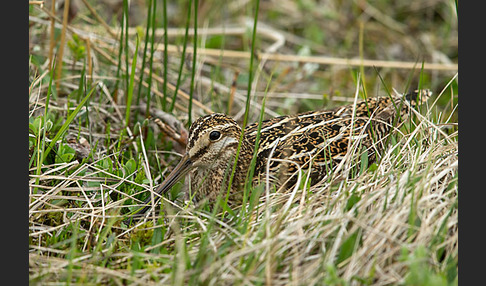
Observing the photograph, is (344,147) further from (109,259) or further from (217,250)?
(109,259)

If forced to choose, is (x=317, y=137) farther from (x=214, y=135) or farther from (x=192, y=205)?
(x=192, y=205)

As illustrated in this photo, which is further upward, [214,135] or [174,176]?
[214,135]

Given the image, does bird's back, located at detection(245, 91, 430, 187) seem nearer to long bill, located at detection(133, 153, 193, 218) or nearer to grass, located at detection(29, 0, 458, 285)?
grass, located at detection(29, 0, 458, 285)

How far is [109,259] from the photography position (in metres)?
3.17

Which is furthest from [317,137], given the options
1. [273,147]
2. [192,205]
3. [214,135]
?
[192,205]

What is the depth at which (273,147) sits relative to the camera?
400 centimetres

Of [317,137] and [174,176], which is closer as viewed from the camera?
[174,176]

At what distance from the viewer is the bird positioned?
12.6 ft

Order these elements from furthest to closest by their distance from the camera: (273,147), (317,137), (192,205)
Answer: (317,137) → (273,147) → (192,205)

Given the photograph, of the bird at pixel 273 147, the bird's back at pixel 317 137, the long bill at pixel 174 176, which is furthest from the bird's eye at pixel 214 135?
the bird's back at pixel 317 137

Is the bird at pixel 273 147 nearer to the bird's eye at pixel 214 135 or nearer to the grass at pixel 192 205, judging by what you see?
the bird's eye at pixel 214 135

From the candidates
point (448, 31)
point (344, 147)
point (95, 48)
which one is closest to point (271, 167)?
point (344, 147)

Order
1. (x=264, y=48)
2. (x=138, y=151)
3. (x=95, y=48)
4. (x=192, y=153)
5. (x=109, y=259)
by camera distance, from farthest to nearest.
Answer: (x=264, y=48) < (x=95, y=48) < (x=138, y=151) < (x=192, y=153) < (x=109, y=259)

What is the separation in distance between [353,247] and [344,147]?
1301 millimetres
